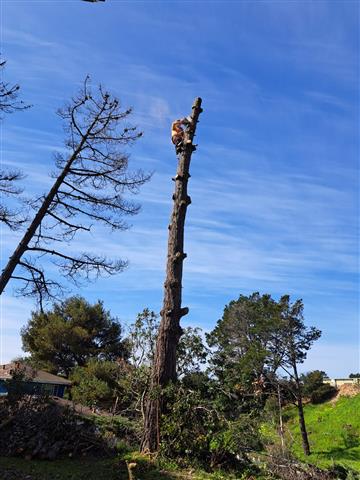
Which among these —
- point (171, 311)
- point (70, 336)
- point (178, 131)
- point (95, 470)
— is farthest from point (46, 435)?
point (70, 336)

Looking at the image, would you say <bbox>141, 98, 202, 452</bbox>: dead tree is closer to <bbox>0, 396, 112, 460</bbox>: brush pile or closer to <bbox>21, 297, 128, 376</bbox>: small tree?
<bbox>0, 396, 112, 460</bbox>: brush pile

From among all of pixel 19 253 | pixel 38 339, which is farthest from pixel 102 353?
pixel 19 253

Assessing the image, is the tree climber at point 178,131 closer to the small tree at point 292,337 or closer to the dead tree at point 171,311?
the dead tree at point 171,311

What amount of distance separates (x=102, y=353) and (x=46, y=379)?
20.8 ft

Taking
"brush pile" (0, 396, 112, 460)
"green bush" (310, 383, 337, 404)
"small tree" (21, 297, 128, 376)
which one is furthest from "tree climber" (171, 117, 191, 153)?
"green bush" (310, 383, 337, 404)

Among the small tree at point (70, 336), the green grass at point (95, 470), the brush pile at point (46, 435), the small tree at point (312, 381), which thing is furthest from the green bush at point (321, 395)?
the green grass at point (95, 470)

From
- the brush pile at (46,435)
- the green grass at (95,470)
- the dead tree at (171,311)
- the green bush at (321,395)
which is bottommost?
the green bush at (321,395)

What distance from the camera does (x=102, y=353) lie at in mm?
28656

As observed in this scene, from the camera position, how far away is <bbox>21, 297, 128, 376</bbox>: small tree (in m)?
28.7

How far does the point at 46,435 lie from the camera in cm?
729

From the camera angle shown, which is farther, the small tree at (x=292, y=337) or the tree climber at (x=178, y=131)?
the small tree at (x=292, y=337)

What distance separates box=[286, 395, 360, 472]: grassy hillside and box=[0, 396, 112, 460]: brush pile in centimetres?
1501

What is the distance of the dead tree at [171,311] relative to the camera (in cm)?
687

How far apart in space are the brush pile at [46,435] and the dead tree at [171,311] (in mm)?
1024
